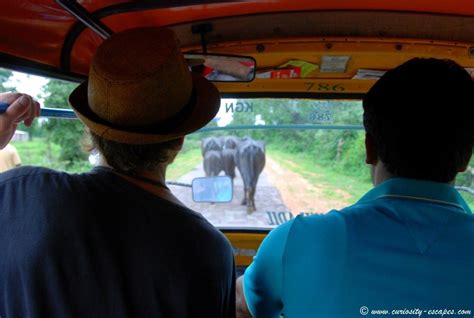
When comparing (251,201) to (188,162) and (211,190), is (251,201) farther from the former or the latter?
(188,162)

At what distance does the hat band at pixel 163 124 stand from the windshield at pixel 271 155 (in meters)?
0.90

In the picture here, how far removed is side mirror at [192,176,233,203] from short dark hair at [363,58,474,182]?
2352 mm

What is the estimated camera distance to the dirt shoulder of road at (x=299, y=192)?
4.20 meters

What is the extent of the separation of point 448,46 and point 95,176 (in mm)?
1801

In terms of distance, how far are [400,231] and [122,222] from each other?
0.70 m

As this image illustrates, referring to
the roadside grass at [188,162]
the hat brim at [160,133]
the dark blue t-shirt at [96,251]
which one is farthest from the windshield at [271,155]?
the dark blue t-shirt at [96,251]

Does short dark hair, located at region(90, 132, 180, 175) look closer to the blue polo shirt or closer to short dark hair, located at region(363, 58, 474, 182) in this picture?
the blue polo shirt

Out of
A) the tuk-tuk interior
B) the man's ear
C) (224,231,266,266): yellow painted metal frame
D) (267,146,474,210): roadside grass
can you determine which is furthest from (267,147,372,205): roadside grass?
the man's ear

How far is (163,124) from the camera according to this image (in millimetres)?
1207

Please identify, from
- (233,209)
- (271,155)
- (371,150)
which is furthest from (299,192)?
(371,150)

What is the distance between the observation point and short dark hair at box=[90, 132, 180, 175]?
3.80 feet

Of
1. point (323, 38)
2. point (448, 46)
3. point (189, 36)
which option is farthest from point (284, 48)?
point (448, 46)

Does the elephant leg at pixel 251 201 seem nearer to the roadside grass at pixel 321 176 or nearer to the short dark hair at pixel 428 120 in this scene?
the roadside grass at pixel 321 176

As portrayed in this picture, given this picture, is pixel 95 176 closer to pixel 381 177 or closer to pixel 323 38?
pixel 381 177
